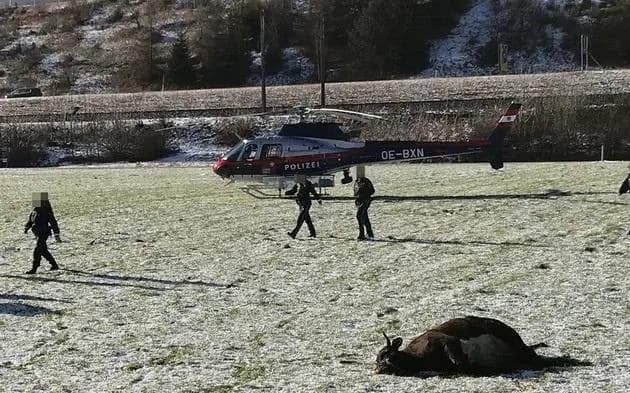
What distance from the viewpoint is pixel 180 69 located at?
86.1 m

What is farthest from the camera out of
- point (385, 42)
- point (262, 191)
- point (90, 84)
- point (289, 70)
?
point (90, 84)

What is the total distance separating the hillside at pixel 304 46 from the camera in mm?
83438

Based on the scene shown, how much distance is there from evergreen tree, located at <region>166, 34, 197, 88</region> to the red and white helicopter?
57.1 m

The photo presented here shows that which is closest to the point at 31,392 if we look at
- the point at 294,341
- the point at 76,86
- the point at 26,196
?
the point at 294,341

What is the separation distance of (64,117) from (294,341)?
2204 inches

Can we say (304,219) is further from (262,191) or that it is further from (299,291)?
(262,191)

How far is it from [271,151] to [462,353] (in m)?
20.1

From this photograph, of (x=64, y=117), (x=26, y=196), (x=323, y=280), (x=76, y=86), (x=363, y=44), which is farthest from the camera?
(x=76, y=86)

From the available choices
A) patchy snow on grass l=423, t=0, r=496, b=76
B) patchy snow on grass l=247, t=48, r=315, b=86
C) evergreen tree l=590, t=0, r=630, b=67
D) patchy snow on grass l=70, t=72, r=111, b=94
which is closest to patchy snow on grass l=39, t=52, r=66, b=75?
patchy snow on grass l=70, t=72, r=111, b=94

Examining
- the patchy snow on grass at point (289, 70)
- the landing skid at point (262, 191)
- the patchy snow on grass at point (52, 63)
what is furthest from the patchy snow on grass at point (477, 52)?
the landing skid at point (262, 191)

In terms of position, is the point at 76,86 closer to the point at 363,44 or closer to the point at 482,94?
the point at 363,44

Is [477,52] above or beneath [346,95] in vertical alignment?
above

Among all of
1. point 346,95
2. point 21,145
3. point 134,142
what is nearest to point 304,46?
point 346,95

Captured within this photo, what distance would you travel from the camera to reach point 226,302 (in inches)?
560
